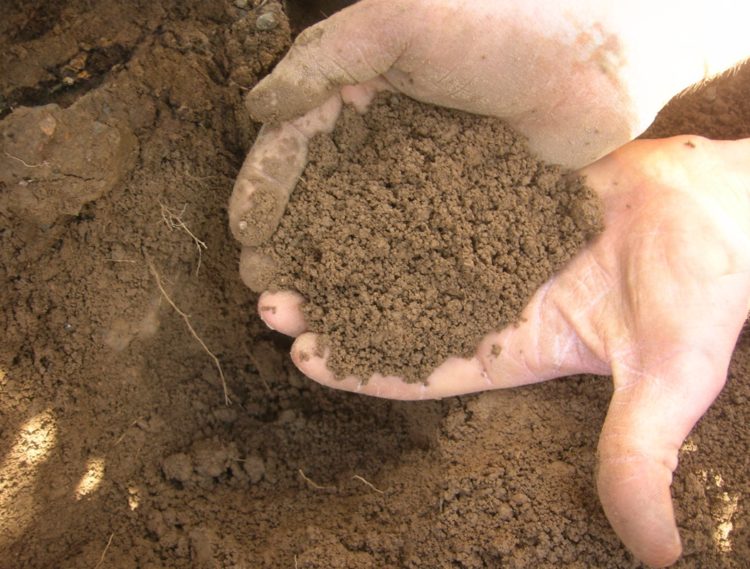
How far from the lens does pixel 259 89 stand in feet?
5.41

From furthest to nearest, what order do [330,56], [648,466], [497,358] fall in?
[497,358] → [330,56] → [648,466]

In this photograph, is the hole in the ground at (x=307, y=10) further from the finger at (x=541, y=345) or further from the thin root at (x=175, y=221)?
the finger at (x=541, y=345)

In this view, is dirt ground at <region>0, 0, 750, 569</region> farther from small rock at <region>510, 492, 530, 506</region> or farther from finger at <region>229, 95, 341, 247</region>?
finger at <region>229, 95, 341, 247</region>

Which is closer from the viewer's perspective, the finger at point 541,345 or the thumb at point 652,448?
the thumb at point 652,448

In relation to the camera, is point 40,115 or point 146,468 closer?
point 40,115

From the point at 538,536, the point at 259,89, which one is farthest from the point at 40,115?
the point at 538,536

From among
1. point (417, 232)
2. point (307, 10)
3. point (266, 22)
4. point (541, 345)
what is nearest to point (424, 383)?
point (541, 345)

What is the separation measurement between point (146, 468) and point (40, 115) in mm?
1334

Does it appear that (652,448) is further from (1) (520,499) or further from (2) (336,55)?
(2) (336,55)

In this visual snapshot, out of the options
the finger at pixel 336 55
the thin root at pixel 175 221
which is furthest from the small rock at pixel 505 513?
the finger at pixel 336 55

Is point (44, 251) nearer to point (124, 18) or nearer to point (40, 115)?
point (40, 115)

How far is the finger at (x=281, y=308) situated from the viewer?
6.17ft

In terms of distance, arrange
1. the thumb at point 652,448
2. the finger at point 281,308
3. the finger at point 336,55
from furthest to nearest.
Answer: the finger at point 281,308 < the finger at point 336,55 < the thumb at point 652,448

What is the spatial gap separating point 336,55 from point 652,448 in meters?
1.52
